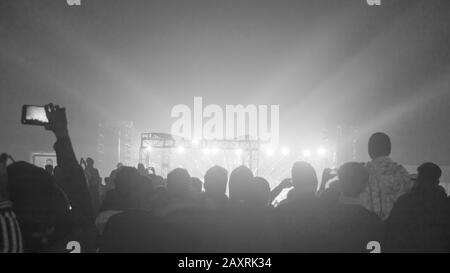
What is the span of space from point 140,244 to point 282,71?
19.5 meters

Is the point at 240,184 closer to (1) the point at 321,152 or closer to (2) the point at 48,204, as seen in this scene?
(2) the point at 48,204

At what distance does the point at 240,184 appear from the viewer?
3.26 meters

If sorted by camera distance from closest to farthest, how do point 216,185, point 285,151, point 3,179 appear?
point 216,185 < point 3,179 < point 285,151

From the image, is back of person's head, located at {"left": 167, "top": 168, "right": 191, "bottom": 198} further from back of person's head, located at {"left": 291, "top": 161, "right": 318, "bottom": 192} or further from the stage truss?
Result: the stage truss

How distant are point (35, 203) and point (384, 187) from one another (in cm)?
Answer: 258

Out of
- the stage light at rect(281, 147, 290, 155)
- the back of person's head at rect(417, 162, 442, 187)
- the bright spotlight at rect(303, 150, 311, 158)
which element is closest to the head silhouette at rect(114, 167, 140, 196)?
the back of person's head at rect(417, 162, 442, 187)

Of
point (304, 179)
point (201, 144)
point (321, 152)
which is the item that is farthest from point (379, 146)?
point (321, 152)

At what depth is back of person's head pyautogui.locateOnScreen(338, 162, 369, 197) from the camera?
139 inches

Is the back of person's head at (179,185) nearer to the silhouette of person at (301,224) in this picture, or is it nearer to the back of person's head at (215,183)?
the back of person's head at (215,183)

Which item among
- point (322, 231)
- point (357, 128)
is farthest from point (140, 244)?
point (357, 128)

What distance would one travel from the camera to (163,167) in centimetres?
1988

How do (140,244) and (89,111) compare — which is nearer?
(140,244)

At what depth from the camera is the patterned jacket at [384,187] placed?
12.1 feet
